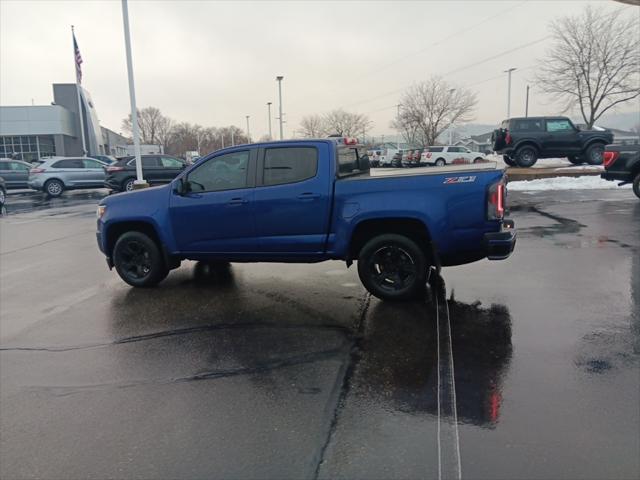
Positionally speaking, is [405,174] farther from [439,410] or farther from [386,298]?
[439,410]

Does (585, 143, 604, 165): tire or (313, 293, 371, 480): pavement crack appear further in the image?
(585, 143, 604, 165): tire

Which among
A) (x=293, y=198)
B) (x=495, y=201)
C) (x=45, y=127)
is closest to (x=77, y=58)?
(x=45, y=127)

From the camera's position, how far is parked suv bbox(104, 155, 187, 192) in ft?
68.1

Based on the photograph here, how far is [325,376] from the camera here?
3.90 metres

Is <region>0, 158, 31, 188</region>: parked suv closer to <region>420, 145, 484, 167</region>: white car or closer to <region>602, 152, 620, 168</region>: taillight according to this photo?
<region>420, 145, 484, 167</region>: white car

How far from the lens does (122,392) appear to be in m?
3.79

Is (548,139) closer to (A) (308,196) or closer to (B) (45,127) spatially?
(A) (308,196)

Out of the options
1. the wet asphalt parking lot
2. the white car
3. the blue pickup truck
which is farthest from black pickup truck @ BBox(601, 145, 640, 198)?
the white car

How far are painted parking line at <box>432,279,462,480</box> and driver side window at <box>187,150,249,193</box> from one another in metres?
2.90

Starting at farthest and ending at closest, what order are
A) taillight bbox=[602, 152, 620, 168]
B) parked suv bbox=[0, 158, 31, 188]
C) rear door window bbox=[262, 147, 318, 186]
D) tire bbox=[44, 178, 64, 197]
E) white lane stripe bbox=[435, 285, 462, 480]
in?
parked suv bbox=[0, 158, 31, 188]
tire bbox=[44, 178, 64, 197]
taillight bbox=[602, 152, 620, 168]
rear door window bbox=[262, 147, 318, 186]
white lane stripe bbox=[435, 285, 462, 480]

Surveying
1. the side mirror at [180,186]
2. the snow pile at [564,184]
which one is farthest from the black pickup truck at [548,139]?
the side mirror at [180,186]

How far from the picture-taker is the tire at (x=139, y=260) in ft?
21.4

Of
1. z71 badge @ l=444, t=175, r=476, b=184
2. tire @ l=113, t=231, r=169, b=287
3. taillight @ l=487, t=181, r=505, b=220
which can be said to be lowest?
tire @ l=113, t=231, r=169, b=287

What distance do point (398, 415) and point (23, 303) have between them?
17.4 feet
